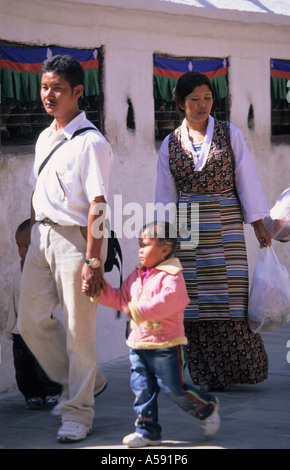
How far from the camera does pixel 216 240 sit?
620cm

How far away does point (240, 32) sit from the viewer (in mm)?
8875

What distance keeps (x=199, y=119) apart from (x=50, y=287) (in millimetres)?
1668

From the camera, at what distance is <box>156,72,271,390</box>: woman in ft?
20.2

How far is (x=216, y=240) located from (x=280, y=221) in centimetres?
49

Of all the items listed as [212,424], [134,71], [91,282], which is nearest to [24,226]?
[91,282]

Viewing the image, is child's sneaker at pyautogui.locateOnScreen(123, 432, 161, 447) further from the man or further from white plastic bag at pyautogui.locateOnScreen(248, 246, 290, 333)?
white plastic bag at pyautogui.locateOnScreen(248, 246, 290, 333)

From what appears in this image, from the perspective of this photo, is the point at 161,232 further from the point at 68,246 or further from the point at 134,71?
the point at 134,71

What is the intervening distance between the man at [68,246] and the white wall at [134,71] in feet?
4.03

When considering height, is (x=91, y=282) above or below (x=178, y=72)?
below

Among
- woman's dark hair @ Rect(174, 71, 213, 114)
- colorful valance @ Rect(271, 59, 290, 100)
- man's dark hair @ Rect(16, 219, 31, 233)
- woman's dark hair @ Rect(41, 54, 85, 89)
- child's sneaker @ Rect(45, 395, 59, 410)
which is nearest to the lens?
woman's dark hair @ Rect(41, 54, 85, 89)

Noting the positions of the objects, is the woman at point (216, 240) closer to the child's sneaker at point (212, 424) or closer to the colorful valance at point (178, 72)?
the child's sneaker at point (212, 424)

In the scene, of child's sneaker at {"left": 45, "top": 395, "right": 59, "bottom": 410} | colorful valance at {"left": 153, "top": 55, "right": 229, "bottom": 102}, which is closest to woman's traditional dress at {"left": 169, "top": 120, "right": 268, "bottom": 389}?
child's sneaker at {"left": 45, "top": 395, "right": 59, "bottom": 410}

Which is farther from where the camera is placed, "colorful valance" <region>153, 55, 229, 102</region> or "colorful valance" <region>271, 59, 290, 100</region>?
"colorful valance" <region>271, 59, 290, 100</region>

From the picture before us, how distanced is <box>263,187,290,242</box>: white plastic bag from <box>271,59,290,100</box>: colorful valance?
10.8 ft
